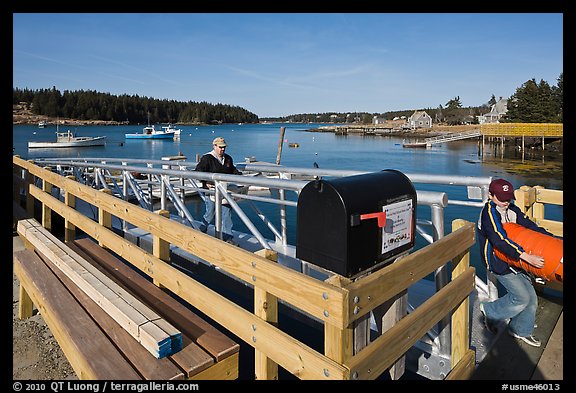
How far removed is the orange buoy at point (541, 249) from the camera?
3270mm

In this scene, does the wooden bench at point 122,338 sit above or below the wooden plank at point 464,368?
above

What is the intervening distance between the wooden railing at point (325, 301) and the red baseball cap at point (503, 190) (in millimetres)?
615

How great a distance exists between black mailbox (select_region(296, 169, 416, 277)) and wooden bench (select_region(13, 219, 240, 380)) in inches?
34.8

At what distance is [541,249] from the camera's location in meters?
3.36

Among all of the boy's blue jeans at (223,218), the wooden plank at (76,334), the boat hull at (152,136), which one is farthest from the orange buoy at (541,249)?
the boat hull at (152,136)

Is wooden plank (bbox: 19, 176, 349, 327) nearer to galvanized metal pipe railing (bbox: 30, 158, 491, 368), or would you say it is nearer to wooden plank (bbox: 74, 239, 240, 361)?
wooden plank (bbox: 74, 239, 240, 361)

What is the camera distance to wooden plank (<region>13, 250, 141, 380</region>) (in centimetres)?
250

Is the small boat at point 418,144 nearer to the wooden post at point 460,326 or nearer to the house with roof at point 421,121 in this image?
the house with roof at point 421,121

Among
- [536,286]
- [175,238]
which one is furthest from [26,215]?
[536,286]

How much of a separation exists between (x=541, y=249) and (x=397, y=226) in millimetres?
1477

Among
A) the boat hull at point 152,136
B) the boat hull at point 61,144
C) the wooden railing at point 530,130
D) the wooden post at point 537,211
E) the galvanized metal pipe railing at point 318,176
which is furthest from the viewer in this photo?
the boat hull at point 152,136

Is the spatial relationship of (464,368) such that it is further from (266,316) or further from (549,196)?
(549,196)

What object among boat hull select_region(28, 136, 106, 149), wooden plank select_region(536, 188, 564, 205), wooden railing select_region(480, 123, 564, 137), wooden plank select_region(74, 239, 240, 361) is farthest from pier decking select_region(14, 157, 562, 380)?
boat hull select_region(28, 136, 106, 149)
